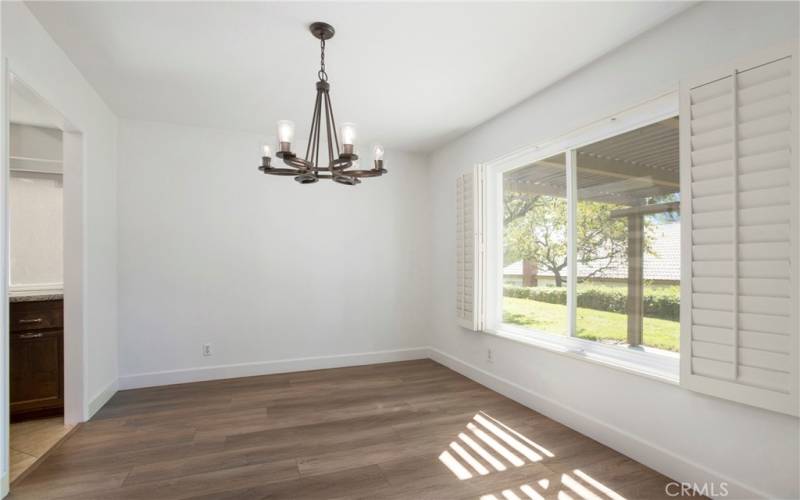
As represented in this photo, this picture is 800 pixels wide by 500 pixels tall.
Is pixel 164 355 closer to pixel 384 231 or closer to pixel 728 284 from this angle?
pixel 384 231

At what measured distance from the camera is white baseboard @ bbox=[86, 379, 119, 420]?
10.0 feet

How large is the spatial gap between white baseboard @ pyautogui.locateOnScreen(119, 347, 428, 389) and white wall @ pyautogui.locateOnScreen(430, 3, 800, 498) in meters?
1.33

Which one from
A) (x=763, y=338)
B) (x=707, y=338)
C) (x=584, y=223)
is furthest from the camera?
(x=584, y=223)

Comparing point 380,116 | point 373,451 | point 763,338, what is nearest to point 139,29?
point 380,116

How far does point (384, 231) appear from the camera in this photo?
15.6ft

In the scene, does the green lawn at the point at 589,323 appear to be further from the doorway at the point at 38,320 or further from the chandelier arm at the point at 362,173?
the doorway at the point at 38,320

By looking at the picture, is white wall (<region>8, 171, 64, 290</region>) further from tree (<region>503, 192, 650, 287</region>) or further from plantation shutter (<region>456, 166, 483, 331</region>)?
tree (<region>503, 192, 650, 287</region>)

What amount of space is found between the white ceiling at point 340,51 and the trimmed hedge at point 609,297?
5.26 feet

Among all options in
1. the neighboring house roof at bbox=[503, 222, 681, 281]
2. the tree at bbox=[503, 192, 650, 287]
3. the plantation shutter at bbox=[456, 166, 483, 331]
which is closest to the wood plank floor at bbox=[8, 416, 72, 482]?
the plantation shutter at bbox=[456, 166, 483, 331]

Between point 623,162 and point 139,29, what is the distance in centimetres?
321

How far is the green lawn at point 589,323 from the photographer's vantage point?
7.70 feet

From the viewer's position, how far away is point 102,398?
10.8ft

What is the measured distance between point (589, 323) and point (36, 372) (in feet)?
14.2

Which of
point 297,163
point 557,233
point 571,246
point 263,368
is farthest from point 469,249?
point 263,368
